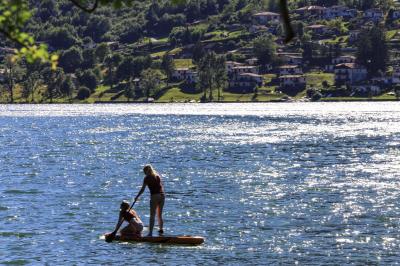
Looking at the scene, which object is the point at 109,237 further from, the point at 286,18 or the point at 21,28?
the point at 286,18

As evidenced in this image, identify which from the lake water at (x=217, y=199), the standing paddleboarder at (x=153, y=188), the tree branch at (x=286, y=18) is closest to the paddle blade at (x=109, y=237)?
the lake water at (x=217, y=199)

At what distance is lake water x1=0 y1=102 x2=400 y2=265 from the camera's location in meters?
40.1

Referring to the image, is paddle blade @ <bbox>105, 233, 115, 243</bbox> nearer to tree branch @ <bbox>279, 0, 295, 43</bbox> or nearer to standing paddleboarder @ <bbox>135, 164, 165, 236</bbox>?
standing paddleboarder @ <bbox>135, 164, 165, 236</bbox>

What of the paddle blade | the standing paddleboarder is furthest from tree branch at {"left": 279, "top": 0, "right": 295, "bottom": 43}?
the paddle blade

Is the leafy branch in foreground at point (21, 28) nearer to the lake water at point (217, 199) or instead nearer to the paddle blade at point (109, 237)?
the lake water at point (217, 199)

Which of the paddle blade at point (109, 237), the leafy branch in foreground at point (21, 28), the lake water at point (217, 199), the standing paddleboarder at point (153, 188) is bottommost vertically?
the lake water at point (217, 199)

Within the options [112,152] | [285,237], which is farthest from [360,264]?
[112,152]

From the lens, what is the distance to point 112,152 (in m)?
111

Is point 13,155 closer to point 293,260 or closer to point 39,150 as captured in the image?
point 39,150

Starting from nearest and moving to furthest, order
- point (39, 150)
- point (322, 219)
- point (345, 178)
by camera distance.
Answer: point (322, 219) → point (345, 178) → point (39, 150)

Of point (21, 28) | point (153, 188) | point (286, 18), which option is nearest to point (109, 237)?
point (153, 188)

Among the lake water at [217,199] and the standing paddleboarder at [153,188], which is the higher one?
the standing paddleboarder at [153,188]

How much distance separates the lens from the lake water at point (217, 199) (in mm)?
40125

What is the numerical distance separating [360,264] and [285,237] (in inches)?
285
